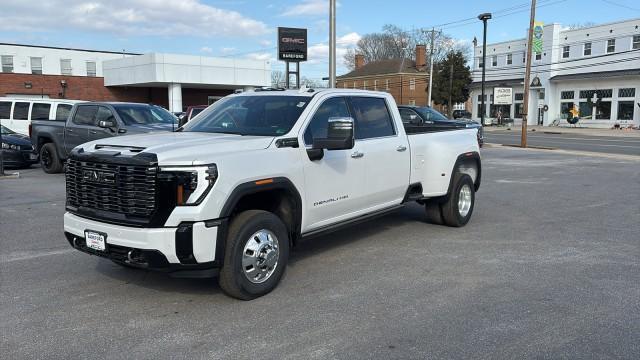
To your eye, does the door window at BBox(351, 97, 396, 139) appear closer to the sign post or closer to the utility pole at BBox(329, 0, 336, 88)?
the utility pole at BBox(329, 0, 336, 88)

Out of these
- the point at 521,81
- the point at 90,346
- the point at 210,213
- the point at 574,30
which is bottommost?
the point at 90,346

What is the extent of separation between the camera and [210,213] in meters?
4.39

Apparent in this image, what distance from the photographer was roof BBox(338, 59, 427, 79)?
75.6 metres

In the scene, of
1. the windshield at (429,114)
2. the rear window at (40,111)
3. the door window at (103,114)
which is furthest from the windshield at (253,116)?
the windshield at (429,114)

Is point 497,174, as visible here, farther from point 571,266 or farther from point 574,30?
point 574,30

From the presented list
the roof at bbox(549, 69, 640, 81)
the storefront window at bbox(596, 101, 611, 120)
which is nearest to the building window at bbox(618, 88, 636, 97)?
the roof at bbox(549, 69, 640, 81)

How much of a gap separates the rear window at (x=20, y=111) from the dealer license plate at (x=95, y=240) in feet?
50.6

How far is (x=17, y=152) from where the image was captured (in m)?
15.1

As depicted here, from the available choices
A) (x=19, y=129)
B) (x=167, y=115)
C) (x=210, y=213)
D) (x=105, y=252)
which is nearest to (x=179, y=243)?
(x=210, y=213)

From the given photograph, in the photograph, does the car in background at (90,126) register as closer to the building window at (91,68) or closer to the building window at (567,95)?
the building window at (91,68)

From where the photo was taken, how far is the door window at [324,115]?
18.1ft

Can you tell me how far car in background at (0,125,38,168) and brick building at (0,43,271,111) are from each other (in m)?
24.2

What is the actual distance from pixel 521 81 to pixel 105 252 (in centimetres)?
5917

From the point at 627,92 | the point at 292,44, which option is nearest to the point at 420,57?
the point at 627,92
